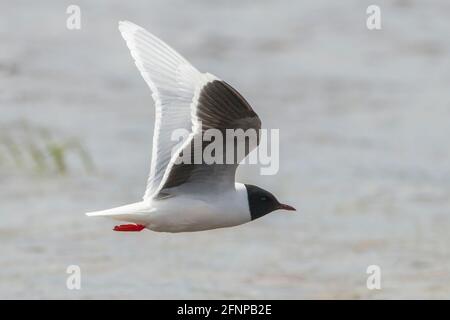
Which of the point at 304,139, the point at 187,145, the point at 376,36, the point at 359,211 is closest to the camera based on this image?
the point at 187,145

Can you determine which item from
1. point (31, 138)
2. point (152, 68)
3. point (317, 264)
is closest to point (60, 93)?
point (31, 138)

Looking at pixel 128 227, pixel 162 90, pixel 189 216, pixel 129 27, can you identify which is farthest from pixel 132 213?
pixel 129 27

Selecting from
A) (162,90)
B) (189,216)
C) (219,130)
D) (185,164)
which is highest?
(162,90)

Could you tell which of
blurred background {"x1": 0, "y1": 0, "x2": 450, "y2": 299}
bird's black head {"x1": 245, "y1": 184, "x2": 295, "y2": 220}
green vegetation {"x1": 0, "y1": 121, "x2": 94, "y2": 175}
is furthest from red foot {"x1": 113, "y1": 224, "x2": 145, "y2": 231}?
green vegetation {"x1": 0, "y1": 121, "x2": 94, "y2": 175}

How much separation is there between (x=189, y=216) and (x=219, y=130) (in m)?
0.45

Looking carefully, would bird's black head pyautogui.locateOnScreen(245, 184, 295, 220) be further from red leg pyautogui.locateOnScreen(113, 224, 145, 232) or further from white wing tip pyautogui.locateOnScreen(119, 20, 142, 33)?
white wing tip pyautogui.locateOnScreen(119, 20, 142, 33)

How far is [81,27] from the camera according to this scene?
16266 millimetres

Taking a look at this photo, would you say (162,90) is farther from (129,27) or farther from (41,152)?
(41,152)

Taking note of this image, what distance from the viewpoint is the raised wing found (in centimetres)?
685

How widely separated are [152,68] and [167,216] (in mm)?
751

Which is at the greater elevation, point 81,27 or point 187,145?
point 81,27

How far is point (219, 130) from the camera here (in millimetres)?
6496

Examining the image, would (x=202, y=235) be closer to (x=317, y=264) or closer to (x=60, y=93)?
(x=317, y=264)

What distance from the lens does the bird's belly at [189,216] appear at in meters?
6.67
